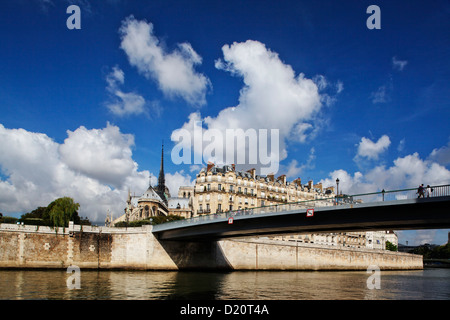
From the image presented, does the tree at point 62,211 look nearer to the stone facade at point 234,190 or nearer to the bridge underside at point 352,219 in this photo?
the bridge underside at point 352,219

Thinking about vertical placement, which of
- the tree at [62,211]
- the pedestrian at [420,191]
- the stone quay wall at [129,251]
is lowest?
the stone quay wall at [129,251]

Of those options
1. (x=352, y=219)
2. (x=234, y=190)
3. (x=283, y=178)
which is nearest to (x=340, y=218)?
(x=352, y=219)

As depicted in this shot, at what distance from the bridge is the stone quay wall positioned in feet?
25.6

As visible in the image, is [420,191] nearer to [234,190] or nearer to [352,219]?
[352,219]

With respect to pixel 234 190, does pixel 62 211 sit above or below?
below

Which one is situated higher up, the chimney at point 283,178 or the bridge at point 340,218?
the chimney at point 283,178

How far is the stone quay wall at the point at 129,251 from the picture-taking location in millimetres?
41781

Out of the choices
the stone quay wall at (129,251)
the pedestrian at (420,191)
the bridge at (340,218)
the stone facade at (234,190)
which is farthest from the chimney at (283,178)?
the pedestrian at (420,191)

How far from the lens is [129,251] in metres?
46.5

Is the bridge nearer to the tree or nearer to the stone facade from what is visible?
the tree

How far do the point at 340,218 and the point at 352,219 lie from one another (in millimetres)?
980

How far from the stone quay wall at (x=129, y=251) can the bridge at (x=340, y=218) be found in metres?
7.79

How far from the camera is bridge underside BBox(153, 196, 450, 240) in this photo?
23438 mm
